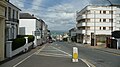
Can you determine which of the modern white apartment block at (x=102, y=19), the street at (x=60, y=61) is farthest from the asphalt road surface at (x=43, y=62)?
the modern white apartment block at (x=102, y=19)

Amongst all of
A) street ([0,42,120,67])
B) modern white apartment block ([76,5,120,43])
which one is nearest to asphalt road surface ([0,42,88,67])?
street ([0,42,120,67])

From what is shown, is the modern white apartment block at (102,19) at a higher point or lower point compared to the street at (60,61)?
higher

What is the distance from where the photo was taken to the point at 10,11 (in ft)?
134

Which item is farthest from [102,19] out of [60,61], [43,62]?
[43,62]

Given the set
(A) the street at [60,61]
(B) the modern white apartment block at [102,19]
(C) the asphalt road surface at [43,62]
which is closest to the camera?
Answer: (C) the asphalt road surface at [43,62]

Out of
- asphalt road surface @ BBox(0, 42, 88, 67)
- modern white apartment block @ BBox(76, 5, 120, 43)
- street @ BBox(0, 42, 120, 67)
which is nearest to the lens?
asphalt road surface @ BBox(0, 42, 88, 67)

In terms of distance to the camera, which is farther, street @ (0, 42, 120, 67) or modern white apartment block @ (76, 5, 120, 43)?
modern white apartment block @ (76, 5, 120, 43)

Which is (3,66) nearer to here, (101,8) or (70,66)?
(70,66)

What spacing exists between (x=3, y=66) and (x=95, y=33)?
68.2m

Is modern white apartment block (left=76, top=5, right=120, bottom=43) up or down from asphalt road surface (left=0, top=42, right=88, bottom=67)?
up

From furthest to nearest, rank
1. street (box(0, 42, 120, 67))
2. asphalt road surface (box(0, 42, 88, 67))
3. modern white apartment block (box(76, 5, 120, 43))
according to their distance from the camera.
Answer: modern white apartment block (box(76, 5, 120, 43)), street (box(0, 42, 120, 67)), asphalt road surface (box(0, 42, 88, 67))

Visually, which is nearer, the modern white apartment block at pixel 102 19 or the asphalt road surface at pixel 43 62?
the asphalt road surface at pixel 43 62

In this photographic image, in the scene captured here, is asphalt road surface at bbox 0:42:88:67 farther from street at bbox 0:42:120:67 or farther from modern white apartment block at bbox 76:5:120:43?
modern white apartment block at bbox 76:5:120:43

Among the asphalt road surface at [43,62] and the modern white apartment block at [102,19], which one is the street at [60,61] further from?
the modern white apartment block at [102,19]
